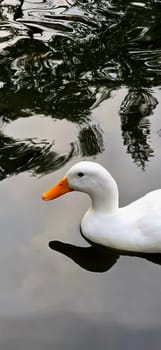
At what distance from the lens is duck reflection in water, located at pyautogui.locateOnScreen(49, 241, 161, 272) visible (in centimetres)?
396

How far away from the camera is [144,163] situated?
15.6 ft

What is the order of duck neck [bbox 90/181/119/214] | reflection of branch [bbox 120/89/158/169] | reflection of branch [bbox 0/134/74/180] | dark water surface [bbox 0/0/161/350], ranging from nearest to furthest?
dark water surface [bbox 0/0/161/350] → duck neck [bbox 90/181/119/214] → reflection of branch [bbox 0/134/74/180] → reflection of branch [bbox 120/89/158/169]

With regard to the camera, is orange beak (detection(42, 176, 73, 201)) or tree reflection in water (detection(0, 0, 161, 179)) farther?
tree reflection in water (detection(0, 0, 161, 179))

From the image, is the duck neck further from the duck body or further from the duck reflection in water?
the duck reflection in water

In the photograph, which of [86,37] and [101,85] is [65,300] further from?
[86,37]

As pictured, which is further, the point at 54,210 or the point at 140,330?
the point at 54,210

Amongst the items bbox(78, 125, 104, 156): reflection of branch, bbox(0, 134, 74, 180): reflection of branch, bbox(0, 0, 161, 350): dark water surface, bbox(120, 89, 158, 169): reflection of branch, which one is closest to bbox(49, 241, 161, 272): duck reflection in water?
bbox(0, 0, 161, 350): dark water surface

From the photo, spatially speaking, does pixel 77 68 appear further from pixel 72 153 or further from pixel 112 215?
pixel 112 215

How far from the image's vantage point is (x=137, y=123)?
5.21 m

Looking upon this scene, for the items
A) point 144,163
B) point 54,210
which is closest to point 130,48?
point 144,163

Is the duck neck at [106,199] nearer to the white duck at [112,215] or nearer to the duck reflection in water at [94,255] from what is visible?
the white duck at [112,215]

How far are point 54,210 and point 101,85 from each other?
1.66m

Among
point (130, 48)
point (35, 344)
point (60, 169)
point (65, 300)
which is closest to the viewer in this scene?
point (35, 344)

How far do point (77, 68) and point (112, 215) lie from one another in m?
2.18
